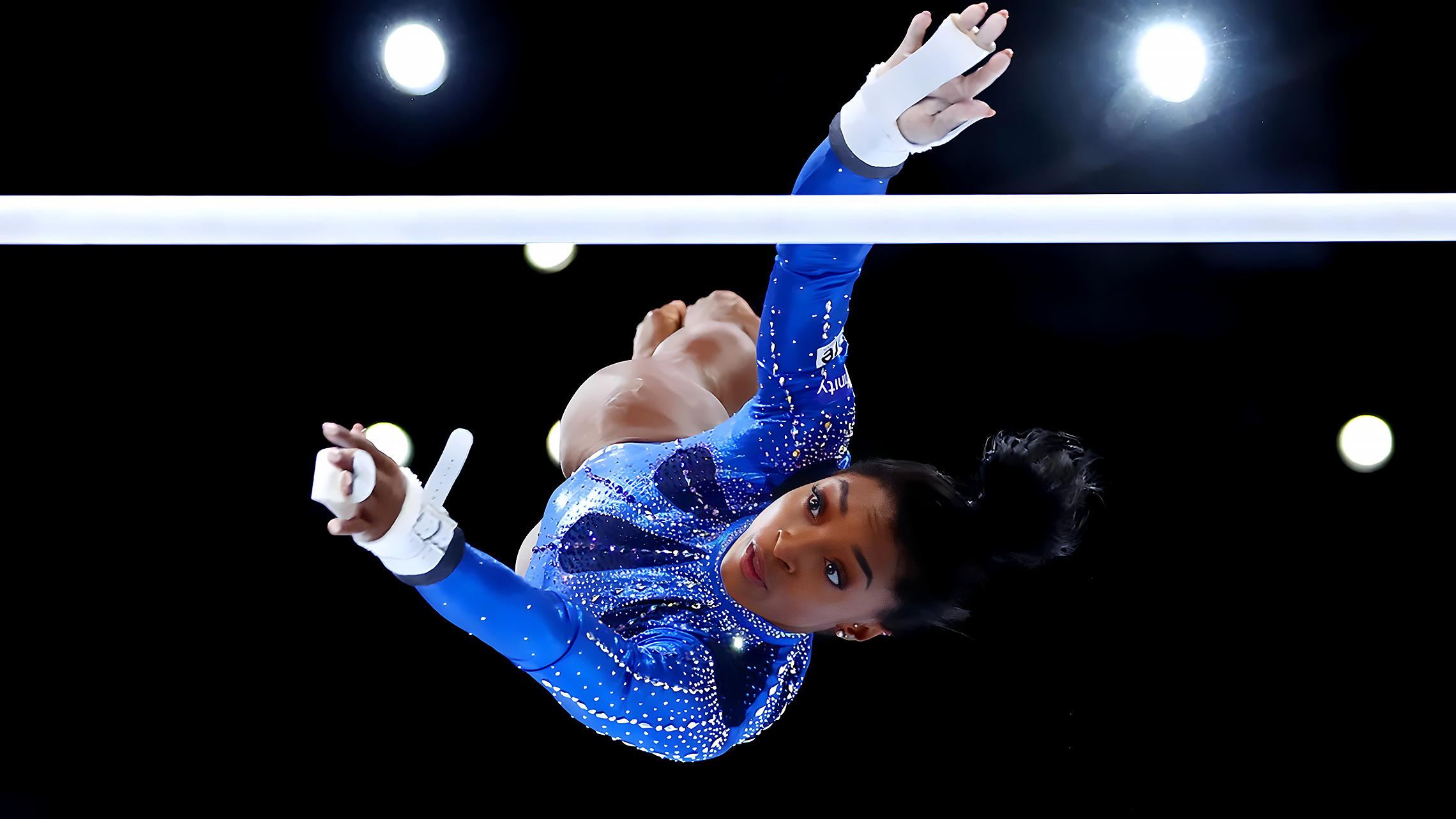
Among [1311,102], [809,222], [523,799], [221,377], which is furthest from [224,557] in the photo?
[1311,102]

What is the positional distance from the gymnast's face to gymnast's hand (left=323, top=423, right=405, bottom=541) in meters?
0.37

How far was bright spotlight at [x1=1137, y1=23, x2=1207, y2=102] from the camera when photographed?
1.48 metres

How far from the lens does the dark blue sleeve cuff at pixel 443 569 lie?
2.66 ft

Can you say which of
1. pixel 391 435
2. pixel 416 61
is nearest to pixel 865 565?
pixel 391 435

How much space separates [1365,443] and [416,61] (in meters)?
1.49

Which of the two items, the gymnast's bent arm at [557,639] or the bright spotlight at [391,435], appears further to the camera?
the bright spotlight at [391,435]

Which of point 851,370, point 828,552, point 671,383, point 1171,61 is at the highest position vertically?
point 1171,61

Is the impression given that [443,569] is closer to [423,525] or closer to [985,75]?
[423,525]

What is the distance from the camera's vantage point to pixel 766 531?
39.6 inches

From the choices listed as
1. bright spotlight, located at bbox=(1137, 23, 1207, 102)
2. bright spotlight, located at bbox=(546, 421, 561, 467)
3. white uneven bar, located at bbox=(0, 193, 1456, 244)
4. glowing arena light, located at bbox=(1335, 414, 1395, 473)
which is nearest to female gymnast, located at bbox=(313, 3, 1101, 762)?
white uneven bar, located at bbox=(0, 193, 1456, 244)

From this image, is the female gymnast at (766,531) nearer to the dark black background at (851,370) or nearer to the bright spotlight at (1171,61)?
the dark black background at (851,370)

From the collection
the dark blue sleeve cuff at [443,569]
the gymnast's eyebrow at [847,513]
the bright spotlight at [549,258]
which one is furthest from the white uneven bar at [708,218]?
the bright spotlight at [549,258]

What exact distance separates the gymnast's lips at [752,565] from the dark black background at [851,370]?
0.55m

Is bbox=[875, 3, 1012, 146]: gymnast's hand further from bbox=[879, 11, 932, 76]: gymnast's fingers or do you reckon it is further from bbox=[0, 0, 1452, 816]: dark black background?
bbox=[0, 0, 1452, 816]: dark black background
